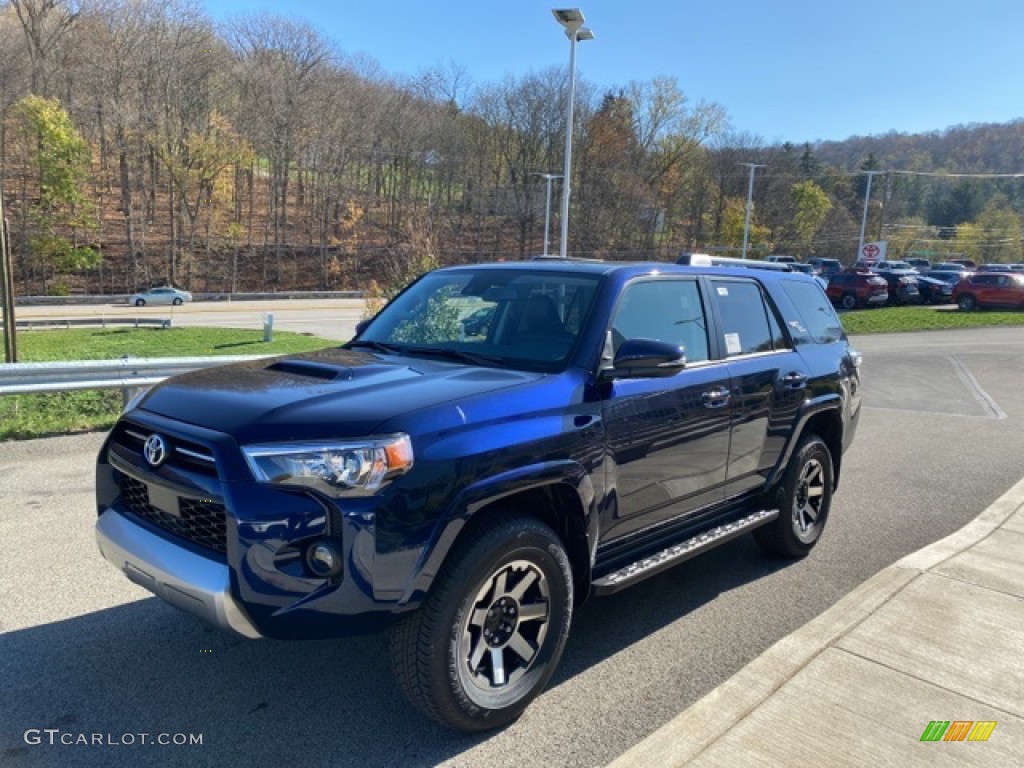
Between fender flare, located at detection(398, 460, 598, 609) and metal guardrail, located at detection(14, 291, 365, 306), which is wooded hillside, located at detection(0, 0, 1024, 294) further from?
fender flare, located at detection(398, 460, 598, 609)

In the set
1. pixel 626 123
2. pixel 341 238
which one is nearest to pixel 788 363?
pixel 341 238

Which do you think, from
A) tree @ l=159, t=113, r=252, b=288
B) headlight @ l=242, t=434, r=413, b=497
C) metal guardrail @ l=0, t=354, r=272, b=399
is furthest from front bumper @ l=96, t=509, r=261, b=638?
tree @ l=159, t=113, r=252, b=288

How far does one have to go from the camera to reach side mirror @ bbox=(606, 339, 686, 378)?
327 cm

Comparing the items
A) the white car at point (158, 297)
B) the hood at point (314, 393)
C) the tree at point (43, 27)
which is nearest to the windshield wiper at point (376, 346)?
the hood at point (314, 393)

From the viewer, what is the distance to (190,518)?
2.82m

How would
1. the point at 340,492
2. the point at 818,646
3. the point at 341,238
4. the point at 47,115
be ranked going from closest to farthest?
the point at 340,492, the point at 818,646, the point at 47,115, the point at 341,238

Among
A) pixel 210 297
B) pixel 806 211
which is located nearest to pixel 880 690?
pixel 210 297

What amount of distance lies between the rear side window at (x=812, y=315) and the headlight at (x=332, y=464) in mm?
3442

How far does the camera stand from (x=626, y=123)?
3034 inches

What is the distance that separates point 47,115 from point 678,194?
2291 inches

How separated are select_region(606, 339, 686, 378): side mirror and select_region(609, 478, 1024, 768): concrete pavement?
1.42m

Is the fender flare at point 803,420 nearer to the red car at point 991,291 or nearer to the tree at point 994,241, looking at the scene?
the red car at point 991,291

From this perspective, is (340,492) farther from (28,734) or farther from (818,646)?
(818,646)

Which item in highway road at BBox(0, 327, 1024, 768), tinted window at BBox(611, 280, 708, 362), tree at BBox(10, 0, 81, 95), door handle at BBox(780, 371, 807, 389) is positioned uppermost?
tree at BBox(10, 0, 81, 95)
